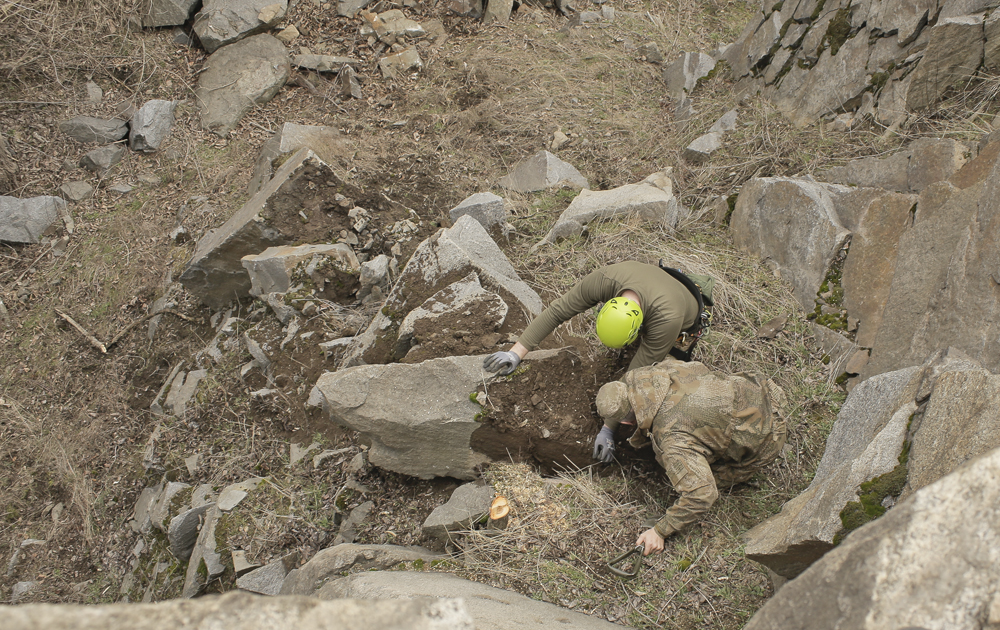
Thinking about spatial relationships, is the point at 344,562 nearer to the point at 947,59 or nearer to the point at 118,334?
the point at 118,334

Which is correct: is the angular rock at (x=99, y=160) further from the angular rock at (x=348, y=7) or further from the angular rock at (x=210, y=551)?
the angular rock at (x=210, y=551)

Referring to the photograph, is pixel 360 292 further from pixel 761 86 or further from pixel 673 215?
pixel 761 86

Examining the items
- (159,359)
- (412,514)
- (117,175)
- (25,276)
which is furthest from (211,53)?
(412,514)

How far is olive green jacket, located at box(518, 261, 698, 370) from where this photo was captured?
3225 mm

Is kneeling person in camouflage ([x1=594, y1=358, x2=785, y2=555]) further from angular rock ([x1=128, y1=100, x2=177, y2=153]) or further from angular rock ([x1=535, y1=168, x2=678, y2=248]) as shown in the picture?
angular rock ([x1=128, y1=100, x2=177, y2=153])

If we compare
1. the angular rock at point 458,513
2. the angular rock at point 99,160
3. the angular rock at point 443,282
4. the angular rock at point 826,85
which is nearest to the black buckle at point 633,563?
the angular rock at point 458,513

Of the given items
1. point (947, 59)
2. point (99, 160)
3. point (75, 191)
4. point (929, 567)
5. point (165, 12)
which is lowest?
point (75, 191)

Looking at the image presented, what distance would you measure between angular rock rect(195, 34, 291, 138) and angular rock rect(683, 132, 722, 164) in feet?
16.5

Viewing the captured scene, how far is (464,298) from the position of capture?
12.9 feet

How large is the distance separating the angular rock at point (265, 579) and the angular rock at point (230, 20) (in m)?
6.54

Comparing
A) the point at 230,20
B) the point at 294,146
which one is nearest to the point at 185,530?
the point at 294,146

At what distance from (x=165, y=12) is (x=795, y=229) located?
7.84m

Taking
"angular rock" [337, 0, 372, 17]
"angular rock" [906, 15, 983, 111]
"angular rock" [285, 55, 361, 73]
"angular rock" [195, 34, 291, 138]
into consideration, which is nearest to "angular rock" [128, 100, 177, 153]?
"angular rock" [195, 34, 291, 138]

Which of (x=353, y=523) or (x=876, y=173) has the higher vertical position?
(x=876, y=173)
